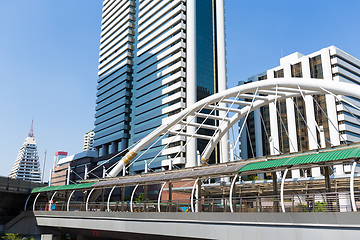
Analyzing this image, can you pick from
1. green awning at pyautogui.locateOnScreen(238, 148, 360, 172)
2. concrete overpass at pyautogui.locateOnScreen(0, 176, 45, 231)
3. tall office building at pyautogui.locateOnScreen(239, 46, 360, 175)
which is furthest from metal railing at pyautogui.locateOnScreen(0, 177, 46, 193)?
tall office building at pyautogui.locateOnScreen(239, 46, 360, 175)

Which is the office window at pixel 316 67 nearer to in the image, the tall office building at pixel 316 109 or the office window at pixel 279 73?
the tall office building at pixel 316 109

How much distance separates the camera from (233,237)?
20.6 meters

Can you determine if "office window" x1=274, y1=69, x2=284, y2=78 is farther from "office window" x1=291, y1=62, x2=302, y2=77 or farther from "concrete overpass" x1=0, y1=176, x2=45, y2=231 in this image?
"concrete overpass" x1=0, y1=176, x2=45, y2=231

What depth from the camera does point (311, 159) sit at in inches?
742

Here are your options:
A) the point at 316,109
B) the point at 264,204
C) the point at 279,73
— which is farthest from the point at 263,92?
the point at 279,73

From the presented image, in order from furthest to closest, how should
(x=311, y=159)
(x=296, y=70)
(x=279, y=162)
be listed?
(x=296, y=70) < (x=279, y=162) < (x=311, y=159)

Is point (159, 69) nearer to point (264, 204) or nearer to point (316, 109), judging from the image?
point (316, 109)

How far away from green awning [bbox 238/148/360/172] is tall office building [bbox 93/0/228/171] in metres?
60.9

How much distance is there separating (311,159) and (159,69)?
8179cm

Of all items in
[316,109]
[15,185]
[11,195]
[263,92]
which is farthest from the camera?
[316,109]

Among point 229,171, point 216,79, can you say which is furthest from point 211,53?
point 229,171

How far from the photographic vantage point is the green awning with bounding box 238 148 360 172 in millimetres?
17473

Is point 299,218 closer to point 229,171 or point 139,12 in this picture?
point 229,171

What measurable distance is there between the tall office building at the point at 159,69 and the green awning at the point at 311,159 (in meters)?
60.9
